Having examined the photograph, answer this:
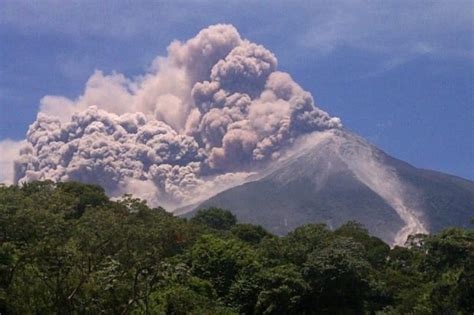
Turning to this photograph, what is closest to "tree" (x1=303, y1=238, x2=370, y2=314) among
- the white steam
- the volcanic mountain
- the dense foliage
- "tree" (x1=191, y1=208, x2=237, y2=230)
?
the dense foliage

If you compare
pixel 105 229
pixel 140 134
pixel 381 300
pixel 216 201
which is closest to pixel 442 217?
pixel 216 201

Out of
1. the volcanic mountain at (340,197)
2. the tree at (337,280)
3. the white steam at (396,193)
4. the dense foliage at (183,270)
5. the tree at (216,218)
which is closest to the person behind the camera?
the dense foliage at (183,270)

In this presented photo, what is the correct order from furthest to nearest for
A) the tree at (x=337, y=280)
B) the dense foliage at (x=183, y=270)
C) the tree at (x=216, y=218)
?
1. the tree at (x=216, y=218)
2. the tree at (x=337, y=280)
3. the dense foliage at (x=183, y=270)

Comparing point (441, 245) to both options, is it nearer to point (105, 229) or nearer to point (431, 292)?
point (431, 292)

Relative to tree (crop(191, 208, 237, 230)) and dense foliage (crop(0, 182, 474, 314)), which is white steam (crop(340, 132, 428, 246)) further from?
dense foliage (crop(0, 182, 474, 314))

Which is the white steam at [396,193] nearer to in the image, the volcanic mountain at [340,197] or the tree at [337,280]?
the volcanic mountain at [340,197]

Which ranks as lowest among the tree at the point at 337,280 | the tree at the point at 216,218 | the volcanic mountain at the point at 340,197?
the tree at the point at 337,280

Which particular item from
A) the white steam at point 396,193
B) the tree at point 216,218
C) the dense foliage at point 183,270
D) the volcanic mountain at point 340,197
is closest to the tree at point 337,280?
the dense foliage at point 183,270
